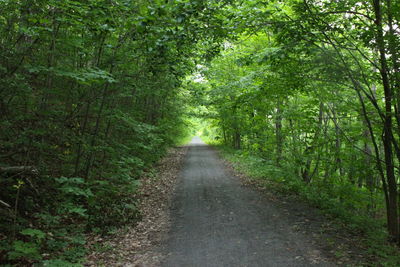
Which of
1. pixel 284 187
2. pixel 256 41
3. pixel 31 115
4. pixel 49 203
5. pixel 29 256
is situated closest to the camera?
pixel 29 256

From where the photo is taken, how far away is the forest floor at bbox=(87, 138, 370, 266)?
4.79 meters

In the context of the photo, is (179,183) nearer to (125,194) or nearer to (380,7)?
(125,194)

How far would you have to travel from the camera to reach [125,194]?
8.98 metres

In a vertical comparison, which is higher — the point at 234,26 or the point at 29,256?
the point at 234,26

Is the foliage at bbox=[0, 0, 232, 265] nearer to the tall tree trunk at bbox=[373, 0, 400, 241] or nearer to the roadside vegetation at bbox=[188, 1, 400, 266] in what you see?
the roadside vegetation at bbox=[188, 1, 400, 266]

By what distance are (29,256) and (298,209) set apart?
21.1 feet

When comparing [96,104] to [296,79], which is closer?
→ [296,79]

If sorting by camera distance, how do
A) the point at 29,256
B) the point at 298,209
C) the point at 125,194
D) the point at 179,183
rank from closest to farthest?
the point at 29,256
the point at 298,209
the point at 125,194
the point at 179,183

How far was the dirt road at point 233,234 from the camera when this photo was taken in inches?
187

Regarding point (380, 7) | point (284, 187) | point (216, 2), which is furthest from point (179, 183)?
point (380, 7)

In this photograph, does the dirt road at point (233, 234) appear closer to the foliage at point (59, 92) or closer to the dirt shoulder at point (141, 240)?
the dirt shoulder at point (141, 240)

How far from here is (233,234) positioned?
5910 millimetres

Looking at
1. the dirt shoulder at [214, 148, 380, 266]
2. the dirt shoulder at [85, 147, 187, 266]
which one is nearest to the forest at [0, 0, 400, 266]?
the dirt shoulder at [85, 147, 187, 266]

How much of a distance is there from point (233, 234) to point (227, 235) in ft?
0.48
